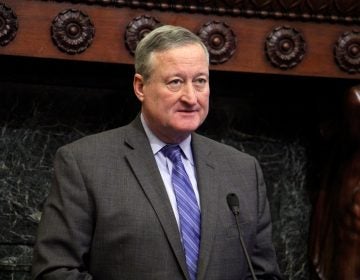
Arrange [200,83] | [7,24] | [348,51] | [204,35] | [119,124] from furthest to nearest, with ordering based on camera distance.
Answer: [119,124] < [348,51] < [204,35] < [7,24] < [200,83]

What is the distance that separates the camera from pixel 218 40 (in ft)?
8.49

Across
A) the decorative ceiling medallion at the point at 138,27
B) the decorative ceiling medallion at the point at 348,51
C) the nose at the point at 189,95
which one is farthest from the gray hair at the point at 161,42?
the decorative ceiling medallion at the point at 348,51

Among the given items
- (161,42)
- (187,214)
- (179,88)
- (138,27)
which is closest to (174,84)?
(179,88)

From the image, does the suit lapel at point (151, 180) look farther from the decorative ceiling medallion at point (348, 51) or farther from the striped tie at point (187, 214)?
the decorative ceiling medallion at point (348, 51)

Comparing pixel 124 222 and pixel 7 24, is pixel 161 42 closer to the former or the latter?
pixel 124 222

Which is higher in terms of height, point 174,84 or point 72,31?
point 72,31

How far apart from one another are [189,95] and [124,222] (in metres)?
0.37

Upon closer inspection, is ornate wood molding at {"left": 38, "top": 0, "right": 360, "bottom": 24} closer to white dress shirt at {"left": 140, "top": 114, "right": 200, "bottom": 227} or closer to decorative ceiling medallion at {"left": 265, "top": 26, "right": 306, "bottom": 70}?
decorative ceiling medallion at {"left": 265, "top": 26, "right": 306, "bottom": 70}

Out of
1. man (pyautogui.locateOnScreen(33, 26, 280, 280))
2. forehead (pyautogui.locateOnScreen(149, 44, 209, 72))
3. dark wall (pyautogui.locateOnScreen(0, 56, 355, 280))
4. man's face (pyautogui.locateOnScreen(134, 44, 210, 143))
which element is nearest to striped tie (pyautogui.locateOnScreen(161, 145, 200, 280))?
man (pyautogui.locateOnScreen(33, 26, 280, 280))

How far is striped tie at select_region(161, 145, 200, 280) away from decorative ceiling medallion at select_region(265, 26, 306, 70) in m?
0.72

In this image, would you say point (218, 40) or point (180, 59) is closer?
point (180, 59)

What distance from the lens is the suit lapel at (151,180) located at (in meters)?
1.93

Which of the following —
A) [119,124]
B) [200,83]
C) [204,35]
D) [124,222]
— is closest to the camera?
[124,222]

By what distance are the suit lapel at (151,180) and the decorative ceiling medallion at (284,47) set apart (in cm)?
71
